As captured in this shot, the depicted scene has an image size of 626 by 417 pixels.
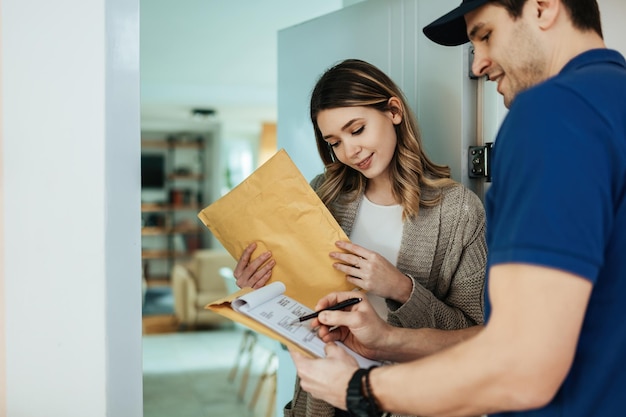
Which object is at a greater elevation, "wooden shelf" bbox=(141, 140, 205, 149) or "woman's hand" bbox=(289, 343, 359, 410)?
"wooden shelf" bbox=(141, 140, 205, 149)

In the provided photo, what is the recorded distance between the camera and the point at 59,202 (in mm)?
988

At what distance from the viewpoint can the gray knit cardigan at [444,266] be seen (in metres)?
1.31

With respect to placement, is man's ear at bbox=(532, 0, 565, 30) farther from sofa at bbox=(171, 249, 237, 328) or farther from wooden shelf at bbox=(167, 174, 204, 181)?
wooden shelf at bbox=(167, 174, 204, 181)

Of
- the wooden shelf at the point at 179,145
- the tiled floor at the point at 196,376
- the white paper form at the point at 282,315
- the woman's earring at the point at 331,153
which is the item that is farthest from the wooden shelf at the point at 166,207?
the white paper form at the point at 282,315

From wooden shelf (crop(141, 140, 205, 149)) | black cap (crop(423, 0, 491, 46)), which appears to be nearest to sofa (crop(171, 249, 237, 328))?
wooden shelf (crop(141, 140, 205, 149))

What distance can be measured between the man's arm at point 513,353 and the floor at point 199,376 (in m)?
3.44

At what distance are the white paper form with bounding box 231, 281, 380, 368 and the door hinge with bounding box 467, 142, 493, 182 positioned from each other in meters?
0.62

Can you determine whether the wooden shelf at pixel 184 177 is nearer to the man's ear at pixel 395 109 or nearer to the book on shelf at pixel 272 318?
the man's ear at pixel 395 109

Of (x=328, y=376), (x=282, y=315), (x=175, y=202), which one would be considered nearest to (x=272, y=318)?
(x=282, y=315)

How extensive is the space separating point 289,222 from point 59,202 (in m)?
0.52

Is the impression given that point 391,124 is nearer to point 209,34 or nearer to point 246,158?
point 209,34

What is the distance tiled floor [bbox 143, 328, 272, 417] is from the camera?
15.0 ft

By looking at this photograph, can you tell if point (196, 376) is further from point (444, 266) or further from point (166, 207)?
point (166, 207)

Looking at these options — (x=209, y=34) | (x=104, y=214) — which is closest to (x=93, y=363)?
(x=104, y=214)
